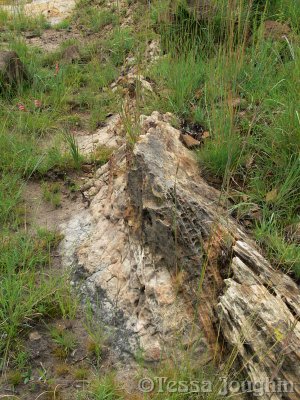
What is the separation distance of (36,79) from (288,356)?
445 cm

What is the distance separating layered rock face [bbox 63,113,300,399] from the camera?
2.38 meters

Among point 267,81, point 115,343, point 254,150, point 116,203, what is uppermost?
point 267,81

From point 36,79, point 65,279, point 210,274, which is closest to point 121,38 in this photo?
point 36,79

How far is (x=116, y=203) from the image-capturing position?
358 centimetres

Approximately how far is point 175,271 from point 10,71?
3591 millimetres

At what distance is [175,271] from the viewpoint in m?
2.85

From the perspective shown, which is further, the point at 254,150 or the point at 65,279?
the point at 254,150

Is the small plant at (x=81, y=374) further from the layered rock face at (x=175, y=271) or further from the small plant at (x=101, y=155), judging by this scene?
the small plant at (x=101, y=155)

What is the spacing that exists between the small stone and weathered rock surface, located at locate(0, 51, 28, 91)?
244cm

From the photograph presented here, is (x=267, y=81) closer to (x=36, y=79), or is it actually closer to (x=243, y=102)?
(x=243, y=102)

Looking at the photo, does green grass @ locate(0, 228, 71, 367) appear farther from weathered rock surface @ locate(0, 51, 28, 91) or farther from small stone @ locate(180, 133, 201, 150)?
weathered rock surface @ locate(0, 51, 28, 91)

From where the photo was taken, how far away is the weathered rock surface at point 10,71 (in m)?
5.31

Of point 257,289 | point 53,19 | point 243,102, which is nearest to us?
point 257,289

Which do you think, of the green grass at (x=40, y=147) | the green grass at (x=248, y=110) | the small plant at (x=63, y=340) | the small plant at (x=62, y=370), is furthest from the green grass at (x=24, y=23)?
the small plant at (x=62, y=370)
